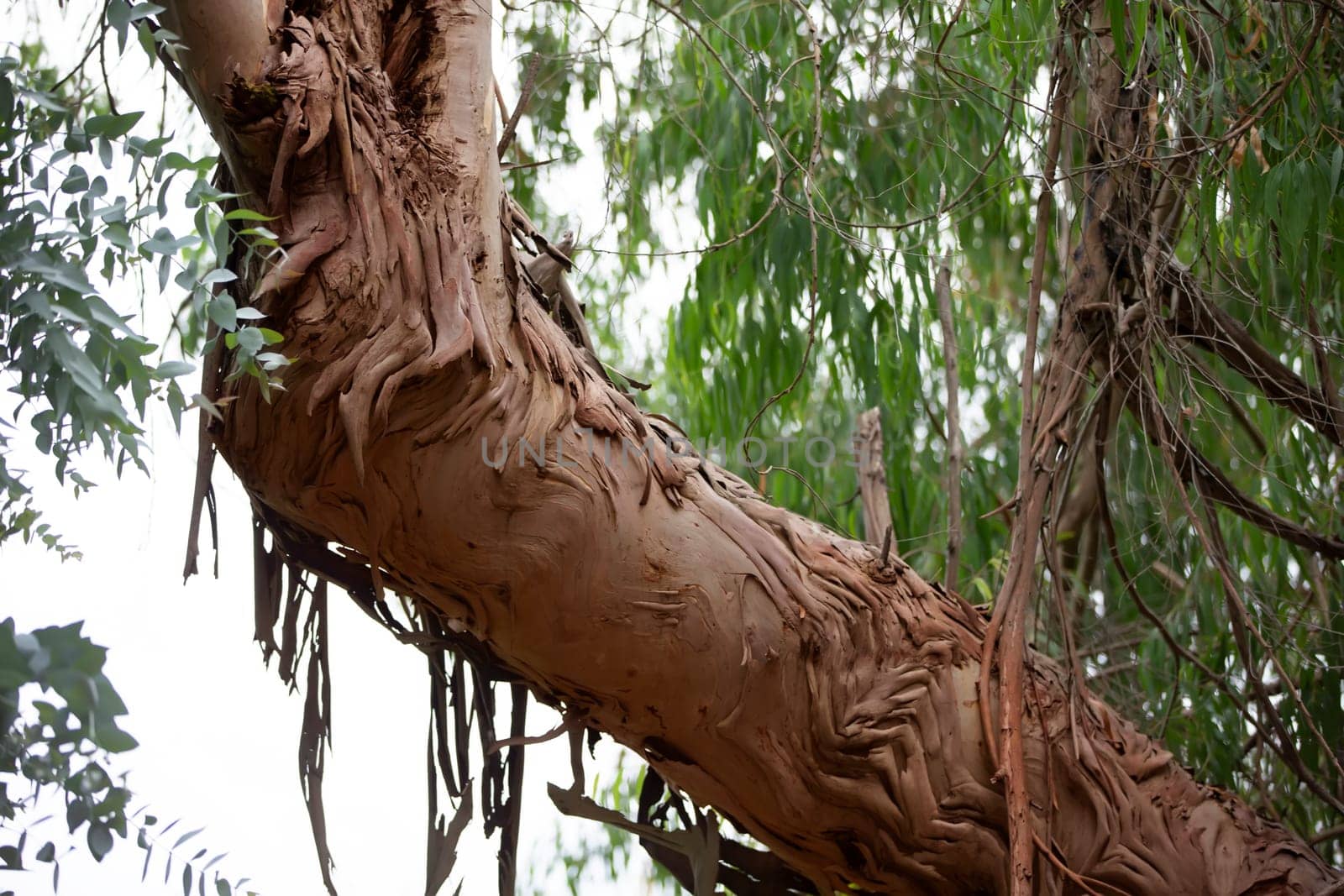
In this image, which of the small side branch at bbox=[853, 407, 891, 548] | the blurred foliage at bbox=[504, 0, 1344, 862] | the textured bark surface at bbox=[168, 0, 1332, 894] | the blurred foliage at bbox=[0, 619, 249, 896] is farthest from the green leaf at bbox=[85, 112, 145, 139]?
the small side branch at bbox=[853, 407, 891, 548]

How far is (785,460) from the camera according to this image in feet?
6.10

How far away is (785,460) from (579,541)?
0.87m

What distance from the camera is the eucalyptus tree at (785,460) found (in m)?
0.93

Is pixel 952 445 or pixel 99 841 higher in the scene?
pixel 952 445

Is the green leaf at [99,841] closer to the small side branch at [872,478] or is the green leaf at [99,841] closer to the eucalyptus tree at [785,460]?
the eucalyptus tree at [785,460]

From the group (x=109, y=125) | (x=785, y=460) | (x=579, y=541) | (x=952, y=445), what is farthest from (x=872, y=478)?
(x=109, y=125)

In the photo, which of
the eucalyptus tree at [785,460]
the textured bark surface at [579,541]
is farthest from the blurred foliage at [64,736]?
the textured bark surface at [579,541]

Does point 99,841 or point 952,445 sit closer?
point 99,841

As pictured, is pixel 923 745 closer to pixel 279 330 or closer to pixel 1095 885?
pixel 1095 885

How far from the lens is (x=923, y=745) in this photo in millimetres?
1177

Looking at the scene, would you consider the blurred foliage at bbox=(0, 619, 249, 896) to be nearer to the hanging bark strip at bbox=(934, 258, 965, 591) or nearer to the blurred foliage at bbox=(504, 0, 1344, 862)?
the blurred foliage at bbox=(504, 0, 1344, 862)

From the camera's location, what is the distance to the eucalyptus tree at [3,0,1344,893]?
931mm

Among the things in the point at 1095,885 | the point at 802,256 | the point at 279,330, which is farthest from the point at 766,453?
the point at 279,330

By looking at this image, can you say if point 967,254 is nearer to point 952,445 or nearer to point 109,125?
point 952,445
